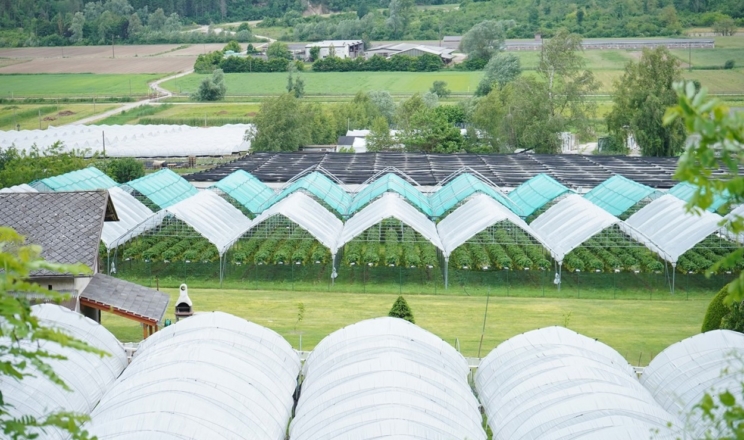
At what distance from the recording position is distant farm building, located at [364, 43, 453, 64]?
4547 inches

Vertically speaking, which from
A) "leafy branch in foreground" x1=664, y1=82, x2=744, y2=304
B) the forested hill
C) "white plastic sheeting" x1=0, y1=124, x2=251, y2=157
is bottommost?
"white plastic sheeting" x1=0, y1=124, x2=251, y2=157

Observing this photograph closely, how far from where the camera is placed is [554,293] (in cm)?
3108

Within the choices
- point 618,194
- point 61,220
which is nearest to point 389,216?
point 618,194

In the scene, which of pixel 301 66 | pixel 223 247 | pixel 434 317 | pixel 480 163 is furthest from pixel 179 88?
pixel 434 317

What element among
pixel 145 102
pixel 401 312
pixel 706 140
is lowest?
pixel 145 102

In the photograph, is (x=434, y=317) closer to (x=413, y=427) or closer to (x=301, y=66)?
(x=413, y=427)

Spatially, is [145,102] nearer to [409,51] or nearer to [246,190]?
[409,51]

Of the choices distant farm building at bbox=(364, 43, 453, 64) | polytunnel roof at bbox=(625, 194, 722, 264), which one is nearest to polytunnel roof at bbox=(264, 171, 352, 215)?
polytunnel roof at bbox=(625, 194, 722, 264)

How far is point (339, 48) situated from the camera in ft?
401

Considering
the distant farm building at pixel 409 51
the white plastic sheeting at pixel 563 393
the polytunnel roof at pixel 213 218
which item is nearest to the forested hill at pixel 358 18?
the distant farm building at pixel 409 51

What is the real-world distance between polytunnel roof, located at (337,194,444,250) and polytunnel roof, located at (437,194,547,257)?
41cm

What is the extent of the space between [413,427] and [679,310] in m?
17.0

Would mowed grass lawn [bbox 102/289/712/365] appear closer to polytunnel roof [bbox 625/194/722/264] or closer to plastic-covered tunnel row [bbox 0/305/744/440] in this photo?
polytunnel roof [bbox 625/194/722/264]

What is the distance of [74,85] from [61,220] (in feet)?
280
